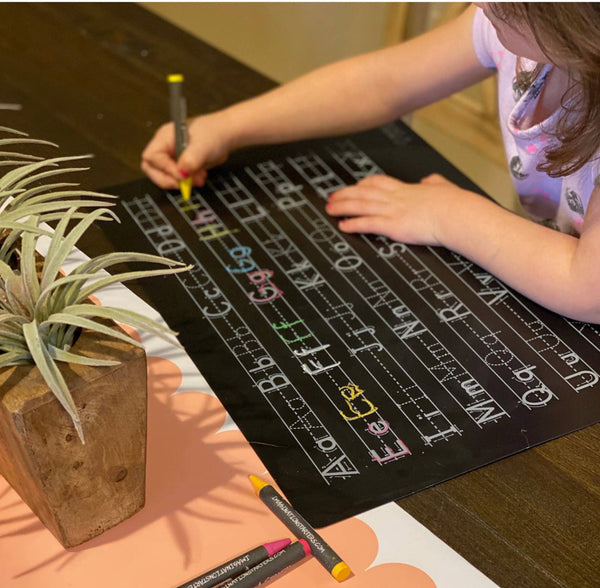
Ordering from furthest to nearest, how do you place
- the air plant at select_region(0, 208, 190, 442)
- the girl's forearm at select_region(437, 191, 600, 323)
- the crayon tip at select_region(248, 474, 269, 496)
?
the girl's forearm at select_region(437, 191, 600, 323), the crayon tip at select_region(248, 474, 269, 496), the air plant at select_region(0, 208, 190, 442)

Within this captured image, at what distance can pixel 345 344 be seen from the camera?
760 millimetres

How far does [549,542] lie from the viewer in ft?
1.94

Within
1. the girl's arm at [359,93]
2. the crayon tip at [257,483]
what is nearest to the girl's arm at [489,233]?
the girl's arm at [359,93]

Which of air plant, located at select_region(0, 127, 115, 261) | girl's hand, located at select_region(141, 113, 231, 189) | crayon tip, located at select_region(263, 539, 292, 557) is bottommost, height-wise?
crayon tip, located at select_region(263, 539, 292, 557)

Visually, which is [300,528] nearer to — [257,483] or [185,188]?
[257,483]

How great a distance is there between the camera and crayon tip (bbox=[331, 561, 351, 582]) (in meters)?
0.56

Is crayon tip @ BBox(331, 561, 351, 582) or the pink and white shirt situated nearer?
crayon tip @ BBox(331, 561, 351, 582)

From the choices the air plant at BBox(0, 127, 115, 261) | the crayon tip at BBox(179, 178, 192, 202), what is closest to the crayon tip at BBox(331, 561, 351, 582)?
the air plant at BBox(0, 127, 115, 261)

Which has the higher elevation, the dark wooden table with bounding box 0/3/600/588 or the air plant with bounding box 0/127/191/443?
the air plant with bounding box 0/127/191/443

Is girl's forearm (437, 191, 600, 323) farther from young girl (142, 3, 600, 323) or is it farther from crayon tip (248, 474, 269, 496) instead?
crayon tip (248, 474, 269, 496)

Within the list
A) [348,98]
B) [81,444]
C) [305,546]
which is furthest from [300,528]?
[348,98]

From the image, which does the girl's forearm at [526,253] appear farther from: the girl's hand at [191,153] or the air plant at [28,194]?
the air plant at [28,194]

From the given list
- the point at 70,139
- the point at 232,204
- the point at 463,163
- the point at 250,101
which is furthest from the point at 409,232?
the point at 463,163

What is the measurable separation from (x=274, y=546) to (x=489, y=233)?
0.44 m
